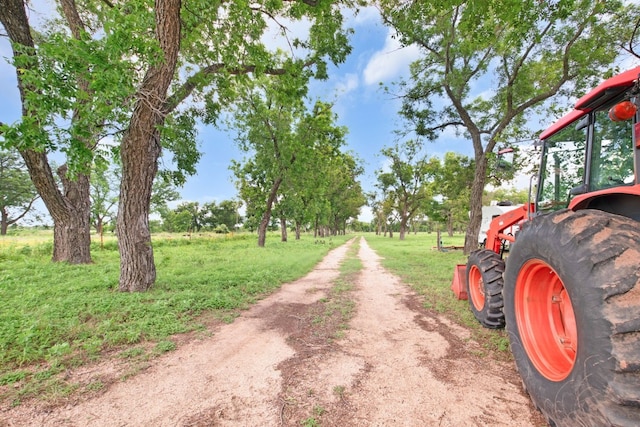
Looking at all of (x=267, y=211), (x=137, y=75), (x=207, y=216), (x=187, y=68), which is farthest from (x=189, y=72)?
(x=207, y=216)

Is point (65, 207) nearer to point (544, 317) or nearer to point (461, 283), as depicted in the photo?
point (461, 283)

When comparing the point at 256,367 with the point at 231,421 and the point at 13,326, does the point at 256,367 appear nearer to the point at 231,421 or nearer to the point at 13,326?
the point at 231,421

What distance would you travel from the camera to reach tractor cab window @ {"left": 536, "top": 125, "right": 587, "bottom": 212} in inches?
120

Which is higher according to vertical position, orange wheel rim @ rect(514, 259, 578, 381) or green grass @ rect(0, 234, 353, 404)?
orange wheel rim @ rect(514, 259, 578, 381)

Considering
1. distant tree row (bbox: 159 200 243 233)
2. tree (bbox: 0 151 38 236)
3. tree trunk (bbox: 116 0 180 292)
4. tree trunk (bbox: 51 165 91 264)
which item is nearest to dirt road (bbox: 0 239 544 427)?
tree trunk (bbox: 116 0 180 292)

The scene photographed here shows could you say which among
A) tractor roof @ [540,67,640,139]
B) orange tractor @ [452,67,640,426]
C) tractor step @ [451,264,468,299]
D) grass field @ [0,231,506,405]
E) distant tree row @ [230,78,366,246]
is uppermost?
distant tree row @ [230,78,366,246]

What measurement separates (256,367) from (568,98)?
49.7 feet

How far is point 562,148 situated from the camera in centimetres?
340

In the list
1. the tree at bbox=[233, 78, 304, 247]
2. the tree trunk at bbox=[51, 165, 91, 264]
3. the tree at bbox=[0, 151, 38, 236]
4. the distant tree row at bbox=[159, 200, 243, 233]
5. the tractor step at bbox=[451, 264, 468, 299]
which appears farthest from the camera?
the distant tree row at bbox=[159, 200, 243, 233]

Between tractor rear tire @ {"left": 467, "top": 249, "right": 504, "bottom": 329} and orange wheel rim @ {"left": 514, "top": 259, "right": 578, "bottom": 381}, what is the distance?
4.12 feet

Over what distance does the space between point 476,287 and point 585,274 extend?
130 inches

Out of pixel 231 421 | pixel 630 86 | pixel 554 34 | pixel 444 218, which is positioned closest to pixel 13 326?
pixel 231 421

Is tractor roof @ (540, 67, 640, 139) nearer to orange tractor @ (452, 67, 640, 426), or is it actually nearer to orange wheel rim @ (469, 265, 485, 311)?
orange tractor @ (452, 67, 640, 426)

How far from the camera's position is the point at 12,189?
114 ft
